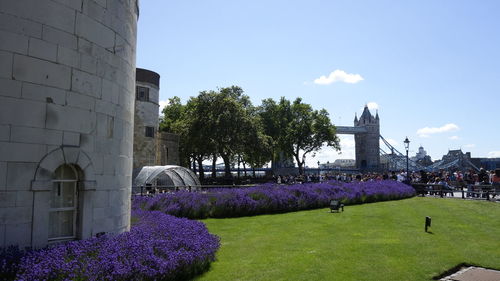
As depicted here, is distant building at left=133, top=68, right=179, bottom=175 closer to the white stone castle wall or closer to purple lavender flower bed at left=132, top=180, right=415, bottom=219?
the white stone castle wall

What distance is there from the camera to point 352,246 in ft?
35.2

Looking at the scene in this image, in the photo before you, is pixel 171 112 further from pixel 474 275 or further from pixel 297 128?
pixel 474 275

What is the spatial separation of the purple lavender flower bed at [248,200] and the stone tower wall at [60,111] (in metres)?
8.53

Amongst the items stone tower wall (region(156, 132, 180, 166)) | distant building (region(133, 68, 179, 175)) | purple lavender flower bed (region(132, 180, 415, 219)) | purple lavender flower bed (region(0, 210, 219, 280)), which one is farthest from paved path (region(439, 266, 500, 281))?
stone tower wall (region(156, 132, 180, 166))

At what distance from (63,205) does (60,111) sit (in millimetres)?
1800

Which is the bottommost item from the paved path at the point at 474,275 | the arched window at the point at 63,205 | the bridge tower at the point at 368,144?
the paved path at the point at 474,275

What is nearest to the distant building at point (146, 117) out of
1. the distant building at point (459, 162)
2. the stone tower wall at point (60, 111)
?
the stone tower wall at point (60, 111)

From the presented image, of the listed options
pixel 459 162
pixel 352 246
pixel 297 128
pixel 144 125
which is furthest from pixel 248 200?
pixel 459 162

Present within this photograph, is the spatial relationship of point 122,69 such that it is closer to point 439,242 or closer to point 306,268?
point 306,268

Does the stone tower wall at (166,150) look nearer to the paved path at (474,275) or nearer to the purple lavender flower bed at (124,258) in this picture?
the purple lavender flower bed at (124,258)

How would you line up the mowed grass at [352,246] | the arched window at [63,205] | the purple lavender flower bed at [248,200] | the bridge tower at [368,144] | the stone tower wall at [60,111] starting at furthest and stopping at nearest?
the bridge tower at [368,144] < the purple lavender flower bed at [248,200] < the mowed grass at [352,246] < the arched window at [63,205] < the stone tower wall at [60,111]

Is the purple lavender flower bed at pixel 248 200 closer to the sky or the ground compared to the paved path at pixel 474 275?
closer to the sky

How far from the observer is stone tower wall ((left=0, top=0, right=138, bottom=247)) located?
21.8ft

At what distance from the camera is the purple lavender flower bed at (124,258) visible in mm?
6023
